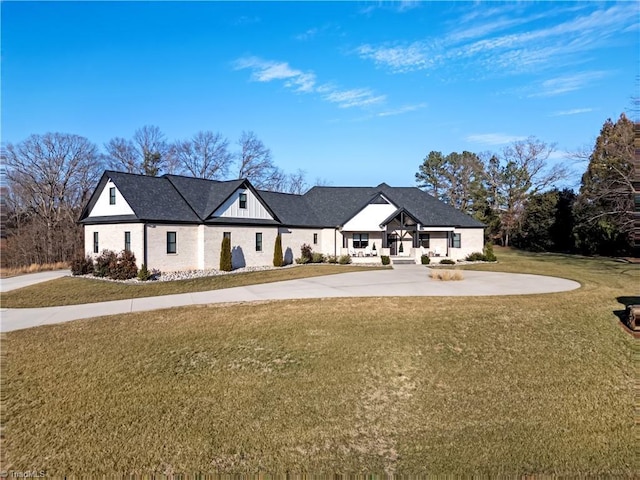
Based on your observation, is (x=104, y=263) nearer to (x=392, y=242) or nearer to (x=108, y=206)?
(x=108, y=206)

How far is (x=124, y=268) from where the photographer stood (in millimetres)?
20875

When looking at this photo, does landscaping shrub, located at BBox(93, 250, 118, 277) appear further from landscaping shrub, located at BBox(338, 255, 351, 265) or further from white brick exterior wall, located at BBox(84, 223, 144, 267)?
landscaping shrub, located at BBox(338, 255, 351, 265)

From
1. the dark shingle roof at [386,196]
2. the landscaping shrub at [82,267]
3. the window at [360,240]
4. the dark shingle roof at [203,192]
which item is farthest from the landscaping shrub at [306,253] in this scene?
the landscaping shrub at [82,267]

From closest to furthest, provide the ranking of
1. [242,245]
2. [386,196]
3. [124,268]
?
[124,268]
[242,245]
[386,196]

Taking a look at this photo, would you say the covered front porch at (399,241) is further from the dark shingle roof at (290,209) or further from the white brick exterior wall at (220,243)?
the dark shingle roof at (290,209)

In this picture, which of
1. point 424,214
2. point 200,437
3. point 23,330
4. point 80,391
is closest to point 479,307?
point 200,437

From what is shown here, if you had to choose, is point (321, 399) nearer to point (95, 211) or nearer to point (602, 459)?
point (602, 459)

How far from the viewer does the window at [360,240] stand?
106 ft

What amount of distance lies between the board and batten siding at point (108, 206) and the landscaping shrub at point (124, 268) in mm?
3094

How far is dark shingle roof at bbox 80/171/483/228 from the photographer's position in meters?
23.7

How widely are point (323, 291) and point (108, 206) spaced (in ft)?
52.2

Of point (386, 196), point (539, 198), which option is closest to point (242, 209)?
point (386, 196)

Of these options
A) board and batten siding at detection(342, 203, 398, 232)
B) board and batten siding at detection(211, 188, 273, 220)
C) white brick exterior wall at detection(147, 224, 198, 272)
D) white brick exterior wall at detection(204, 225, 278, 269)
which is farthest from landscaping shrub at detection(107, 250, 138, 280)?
board and batten siding at detection(342, 203, 398, 232)

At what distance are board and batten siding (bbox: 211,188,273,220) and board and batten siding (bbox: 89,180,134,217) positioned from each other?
514cm
